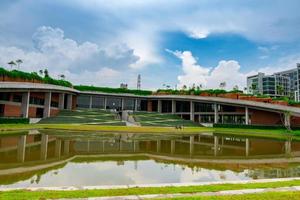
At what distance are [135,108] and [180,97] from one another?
629 inches

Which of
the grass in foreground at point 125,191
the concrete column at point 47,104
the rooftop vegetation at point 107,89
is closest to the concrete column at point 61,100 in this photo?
the concrete column at point 47,104

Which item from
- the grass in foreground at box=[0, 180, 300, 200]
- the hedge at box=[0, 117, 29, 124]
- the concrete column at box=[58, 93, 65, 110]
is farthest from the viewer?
the concrete column at box=[58, 93, 65, 110]

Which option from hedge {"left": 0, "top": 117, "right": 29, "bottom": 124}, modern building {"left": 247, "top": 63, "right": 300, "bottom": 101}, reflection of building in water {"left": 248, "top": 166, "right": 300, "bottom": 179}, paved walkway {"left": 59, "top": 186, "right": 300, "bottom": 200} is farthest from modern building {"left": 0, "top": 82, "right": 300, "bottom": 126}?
modern building {"left": 247, "top": 63, "right": 300, "bottom": 101}

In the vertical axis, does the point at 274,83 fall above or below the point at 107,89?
above

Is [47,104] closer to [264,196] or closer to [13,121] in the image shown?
[13,121]

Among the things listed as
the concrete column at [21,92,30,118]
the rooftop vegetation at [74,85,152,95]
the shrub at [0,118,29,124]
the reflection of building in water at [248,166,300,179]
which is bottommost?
the reflection of building in water at [248,166,300,179]

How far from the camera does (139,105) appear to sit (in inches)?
3007

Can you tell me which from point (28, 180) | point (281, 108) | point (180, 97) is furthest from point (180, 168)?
point (180, 97)

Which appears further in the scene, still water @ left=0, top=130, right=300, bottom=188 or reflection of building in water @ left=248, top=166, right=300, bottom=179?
reflection of building in water @ left=248, top=166, right=300, bottom=179

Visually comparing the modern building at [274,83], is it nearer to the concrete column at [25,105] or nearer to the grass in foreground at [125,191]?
the concrete column at [25,105]

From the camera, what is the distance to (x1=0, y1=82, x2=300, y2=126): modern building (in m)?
46.2

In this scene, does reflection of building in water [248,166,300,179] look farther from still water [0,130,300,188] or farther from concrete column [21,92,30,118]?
concrete column [21,92,30,118]

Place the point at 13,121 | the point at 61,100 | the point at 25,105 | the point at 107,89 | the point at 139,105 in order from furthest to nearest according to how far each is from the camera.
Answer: the point at 139,105 < the point at 107,89 < the point at 61,100 < the point at 25,105 < the point at 13,121

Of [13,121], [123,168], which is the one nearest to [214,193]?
[123,168]
